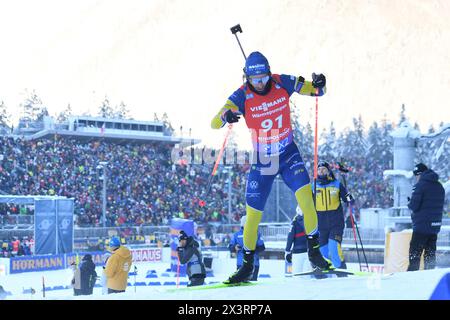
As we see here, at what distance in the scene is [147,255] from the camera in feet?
88.2

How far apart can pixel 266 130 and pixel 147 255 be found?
808 inches

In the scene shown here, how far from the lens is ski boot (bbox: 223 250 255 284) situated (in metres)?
6.99

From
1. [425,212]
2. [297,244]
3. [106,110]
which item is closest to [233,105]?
[425,212]

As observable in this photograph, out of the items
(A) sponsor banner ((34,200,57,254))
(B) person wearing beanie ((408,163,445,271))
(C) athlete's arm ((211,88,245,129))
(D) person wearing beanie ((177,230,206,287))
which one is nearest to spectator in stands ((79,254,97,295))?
(D) person wearing beanie ((177,230,206,287))

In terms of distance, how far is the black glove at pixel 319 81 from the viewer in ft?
23.1

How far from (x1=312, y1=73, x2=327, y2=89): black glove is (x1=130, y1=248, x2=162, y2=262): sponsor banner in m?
19.9

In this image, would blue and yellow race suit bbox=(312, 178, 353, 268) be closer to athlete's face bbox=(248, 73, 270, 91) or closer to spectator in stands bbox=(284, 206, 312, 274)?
spectator in stands bbox=(284, 206, 312, 274)

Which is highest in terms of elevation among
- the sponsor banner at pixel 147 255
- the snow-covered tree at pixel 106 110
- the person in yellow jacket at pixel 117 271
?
the snow-covered tree at pixel 106 110

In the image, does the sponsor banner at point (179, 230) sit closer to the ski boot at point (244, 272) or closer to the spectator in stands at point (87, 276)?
the spectator in stands at point (87, 276)

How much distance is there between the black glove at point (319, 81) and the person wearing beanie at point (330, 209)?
11.5ft

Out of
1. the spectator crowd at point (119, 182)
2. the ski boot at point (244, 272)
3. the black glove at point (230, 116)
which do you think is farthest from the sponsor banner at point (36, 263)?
the black glove at point (230, 116)

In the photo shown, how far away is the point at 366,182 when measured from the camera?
49.9 meters

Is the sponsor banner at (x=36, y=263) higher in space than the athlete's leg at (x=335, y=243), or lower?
lower

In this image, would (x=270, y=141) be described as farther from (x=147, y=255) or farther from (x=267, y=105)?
(x=147, y=255)
